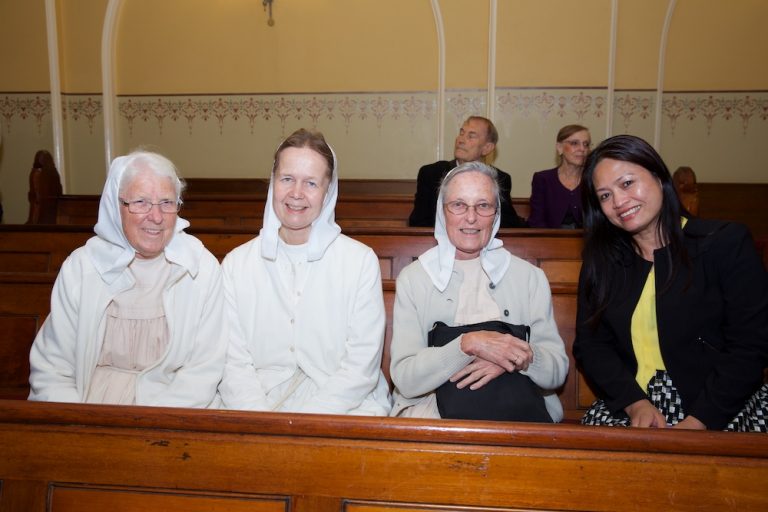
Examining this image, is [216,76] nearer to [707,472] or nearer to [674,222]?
[674,222]

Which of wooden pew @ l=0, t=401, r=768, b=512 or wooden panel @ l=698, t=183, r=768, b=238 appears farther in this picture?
wooden panel @ l=698, t=183, r=768, b=238

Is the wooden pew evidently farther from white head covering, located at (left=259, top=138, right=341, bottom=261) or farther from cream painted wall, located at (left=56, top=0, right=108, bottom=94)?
cream painted wall, located at (left=56, top=0, right=108, bottom=94)

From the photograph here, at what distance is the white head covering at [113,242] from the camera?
211cm

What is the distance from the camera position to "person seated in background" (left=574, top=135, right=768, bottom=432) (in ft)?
6.61

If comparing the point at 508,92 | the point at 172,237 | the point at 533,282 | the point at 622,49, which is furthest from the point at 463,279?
the point at 622,49

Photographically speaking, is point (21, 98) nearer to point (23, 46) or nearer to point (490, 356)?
point (23, 46)

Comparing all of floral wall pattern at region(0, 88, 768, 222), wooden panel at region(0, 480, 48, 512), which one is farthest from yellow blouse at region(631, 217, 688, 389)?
floral wall pattern at region(0, 88, 768, 222)

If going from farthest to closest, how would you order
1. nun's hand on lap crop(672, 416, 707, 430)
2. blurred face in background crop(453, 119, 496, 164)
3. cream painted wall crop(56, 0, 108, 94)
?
cream painted wall crop(56, 0, 108, 94) < blurred face in background crop(453, 119, 496, 164) < nun's hand on lap crop(672, 416, 707, 430)

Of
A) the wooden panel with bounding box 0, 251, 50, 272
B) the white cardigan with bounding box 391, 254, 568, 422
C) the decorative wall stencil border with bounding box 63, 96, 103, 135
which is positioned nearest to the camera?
the white cardigan with bounding box 391, 254, 568, 422

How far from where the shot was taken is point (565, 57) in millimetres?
6539

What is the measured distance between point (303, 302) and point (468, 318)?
0.66 metres

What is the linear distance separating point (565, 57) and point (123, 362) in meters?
5.98

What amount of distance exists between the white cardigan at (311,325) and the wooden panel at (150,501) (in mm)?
776

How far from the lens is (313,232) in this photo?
7.53ft
